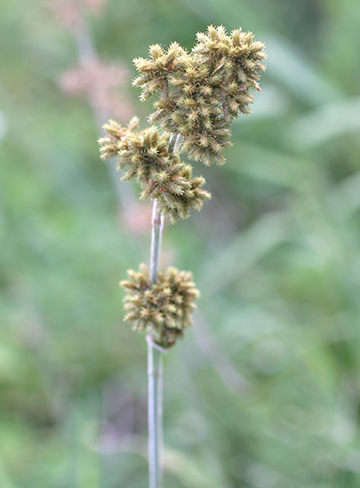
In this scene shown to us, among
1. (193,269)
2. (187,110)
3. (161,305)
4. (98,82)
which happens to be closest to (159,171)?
(187,110)

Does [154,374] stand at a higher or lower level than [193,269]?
lower

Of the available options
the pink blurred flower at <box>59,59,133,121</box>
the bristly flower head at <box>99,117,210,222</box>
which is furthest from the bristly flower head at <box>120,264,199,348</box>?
the pink blurred flower at <box>59,59,133,121</box>

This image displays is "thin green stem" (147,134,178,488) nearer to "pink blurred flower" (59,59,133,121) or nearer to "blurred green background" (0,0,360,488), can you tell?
"blurred green background" (0,0,360,488)

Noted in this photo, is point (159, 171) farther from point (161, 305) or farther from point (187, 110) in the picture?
point (161, 305)

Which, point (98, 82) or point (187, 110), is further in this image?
point (98, 82)

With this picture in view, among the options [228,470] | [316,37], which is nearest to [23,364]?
[228,470]

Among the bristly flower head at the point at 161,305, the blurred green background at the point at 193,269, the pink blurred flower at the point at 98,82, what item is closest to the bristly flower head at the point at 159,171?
the bristly flower head at the point at 161,305
